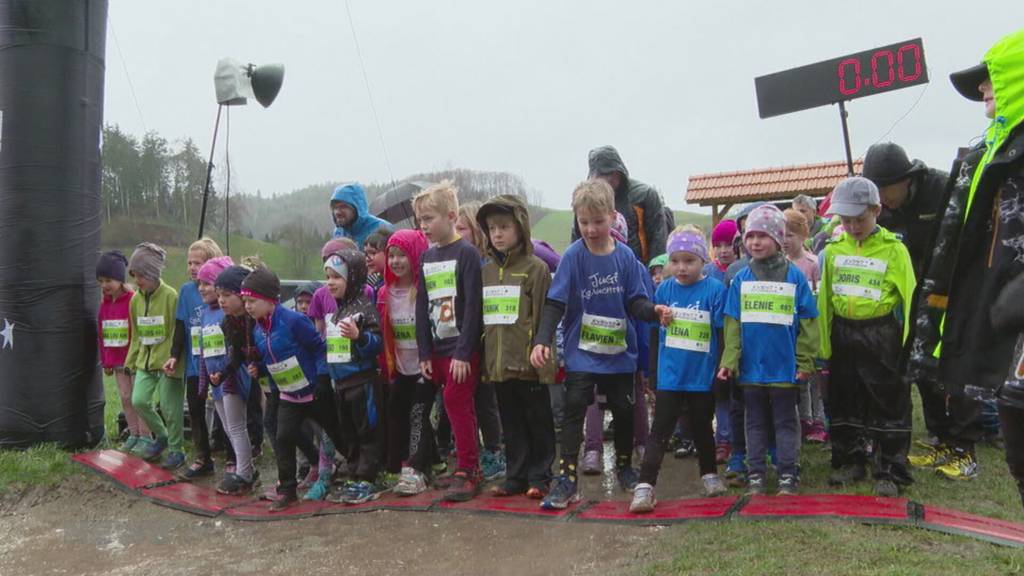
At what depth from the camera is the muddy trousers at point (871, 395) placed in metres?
4.75

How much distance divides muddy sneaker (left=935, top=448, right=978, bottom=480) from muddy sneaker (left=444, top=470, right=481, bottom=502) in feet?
9.55

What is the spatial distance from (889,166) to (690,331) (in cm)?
188

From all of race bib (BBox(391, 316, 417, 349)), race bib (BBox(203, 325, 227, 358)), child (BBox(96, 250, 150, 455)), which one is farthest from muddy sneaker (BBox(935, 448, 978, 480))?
child (BBox(96, 250, 150, 455))

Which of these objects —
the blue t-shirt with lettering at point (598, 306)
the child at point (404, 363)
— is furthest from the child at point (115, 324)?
the blue t-shirt with lettering at point (598, 306)

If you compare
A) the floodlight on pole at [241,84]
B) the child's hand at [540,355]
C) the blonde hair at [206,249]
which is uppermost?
the floodlight on pole at [241,84]

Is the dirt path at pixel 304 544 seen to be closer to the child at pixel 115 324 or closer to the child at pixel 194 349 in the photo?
the child at pixel 194 349

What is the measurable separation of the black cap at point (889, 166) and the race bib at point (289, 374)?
4.06 meters

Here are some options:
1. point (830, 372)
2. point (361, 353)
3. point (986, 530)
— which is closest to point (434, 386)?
point (361, 353)

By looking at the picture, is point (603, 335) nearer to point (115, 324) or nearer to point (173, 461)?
point (173, 461)

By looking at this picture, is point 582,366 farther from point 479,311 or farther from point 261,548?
point 261,548

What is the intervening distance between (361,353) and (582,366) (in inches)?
60.8

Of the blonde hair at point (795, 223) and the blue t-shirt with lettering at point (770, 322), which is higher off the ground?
the blonde hair at point (795, 223)

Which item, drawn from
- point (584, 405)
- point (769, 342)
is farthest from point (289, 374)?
point (769, 342)

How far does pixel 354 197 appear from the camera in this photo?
680 centimetres
